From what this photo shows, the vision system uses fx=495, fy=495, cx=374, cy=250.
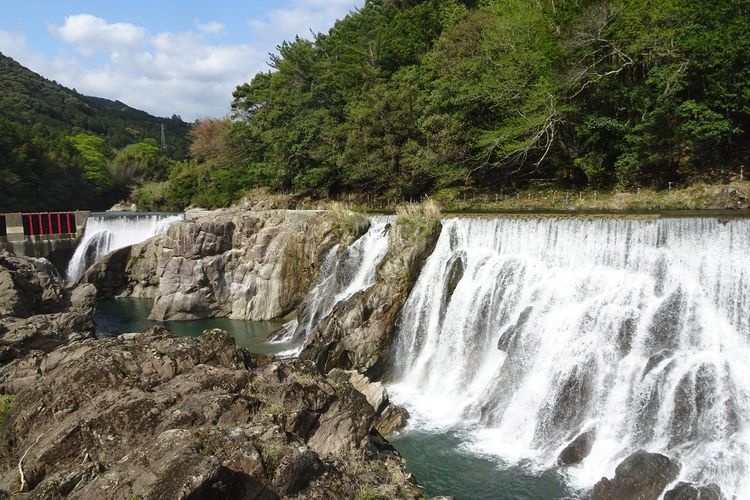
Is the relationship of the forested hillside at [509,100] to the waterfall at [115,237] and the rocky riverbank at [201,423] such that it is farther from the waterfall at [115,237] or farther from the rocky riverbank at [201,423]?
the rocky riverbank at [201,423]

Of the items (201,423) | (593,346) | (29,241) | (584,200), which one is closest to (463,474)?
(593,346)

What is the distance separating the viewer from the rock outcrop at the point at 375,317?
1658 centimetres

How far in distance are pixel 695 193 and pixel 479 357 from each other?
41.6 ft

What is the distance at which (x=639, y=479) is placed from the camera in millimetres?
9297

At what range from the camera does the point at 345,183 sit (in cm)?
3472

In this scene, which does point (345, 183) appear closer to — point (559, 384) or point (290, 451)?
point (559, 384)

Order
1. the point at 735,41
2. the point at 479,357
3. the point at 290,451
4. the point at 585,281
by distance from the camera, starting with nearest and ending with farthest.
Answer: the point at 290,451
the point at 585,281
the point at 479,357
the point at 735,41

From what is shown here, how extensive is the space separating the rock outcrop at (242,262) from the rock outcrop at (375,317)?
15.1 feet

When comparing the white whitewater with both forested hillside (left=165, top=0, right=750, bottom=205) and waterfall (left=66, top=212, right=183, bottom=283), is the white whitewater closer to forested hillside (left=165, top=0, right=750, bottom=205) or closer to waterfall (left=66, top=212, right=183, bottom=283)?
forested hillside (left=165, top=0, right=750, bottom=205)

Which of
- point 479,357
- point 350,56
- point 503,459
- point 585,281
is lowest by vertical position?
point 503,459

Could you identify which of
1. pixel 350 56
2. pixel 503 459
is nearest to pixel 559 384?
pixel 503 459

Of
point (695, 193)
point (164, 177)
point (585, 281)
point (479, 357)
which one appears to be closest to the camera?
point (585, 281)

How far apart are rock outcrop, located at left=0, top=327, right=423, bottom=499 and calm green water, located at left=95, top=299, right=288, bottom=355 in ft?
34.6

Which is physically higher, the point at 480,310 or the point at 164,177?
the point at 164,177
